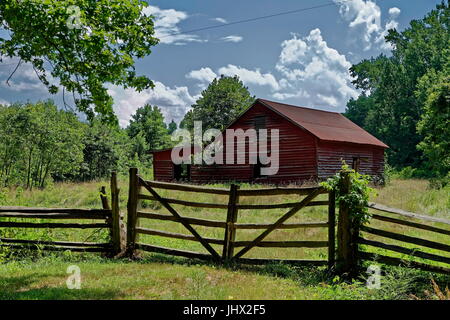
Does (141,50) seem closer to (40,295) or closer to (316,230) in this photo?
(40,295)

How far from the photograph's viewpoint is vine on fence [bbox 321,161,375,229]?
7566 mm

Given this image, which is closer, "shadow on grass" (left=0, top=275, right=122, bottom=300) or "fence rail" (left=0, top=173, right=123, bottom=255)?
"shadow on grass" (left=0, top=275, right=122, bottom=300)

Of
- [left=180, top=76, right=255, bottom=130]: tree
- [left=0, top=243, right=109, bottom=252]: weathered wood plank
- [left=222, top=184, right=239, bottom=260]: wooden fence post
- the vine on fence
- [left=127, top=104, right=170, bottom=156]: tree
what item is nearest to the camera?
the vine on fence

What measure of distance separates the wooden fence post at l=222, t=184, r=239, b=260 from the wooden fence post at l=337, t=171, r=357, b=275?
86.1 inches

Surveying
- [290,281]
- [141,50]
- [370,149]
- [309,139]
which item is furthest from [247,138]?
[290,281]

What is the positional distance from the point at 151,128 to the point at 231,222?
70.9 meters

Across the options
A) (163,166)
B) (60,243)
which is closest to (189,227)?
(60,243)

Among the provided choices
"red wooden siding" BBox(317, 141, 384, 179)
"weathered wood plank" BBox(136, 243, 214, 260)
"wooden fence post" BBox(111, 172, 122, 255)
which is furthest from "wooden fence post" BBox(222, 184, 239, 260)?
"red wooden siding" BBox(317, 141, 384, 179)

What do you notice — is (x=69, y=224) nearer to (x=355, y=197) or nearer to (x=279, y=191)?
(x=279, y=191)

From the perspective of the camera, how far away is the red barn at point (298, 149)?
29.0 m

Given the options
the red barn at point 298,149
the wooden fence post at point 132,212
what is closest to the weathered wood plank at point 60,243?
the wooden fence post at point 132,212

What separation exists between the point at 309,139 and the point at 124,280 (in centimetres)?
2340

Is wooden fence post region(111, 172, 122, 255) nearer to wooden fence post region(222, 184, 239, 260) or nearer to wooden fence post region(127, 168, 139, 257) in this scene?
wooden fence post region(127, 168, 139, 257)

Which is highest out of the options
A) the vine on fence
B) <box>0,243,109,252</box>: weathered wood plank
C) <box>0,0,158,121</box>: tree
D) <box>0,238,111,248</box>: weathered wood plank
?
<box>0,0,158,121</box>: tree
